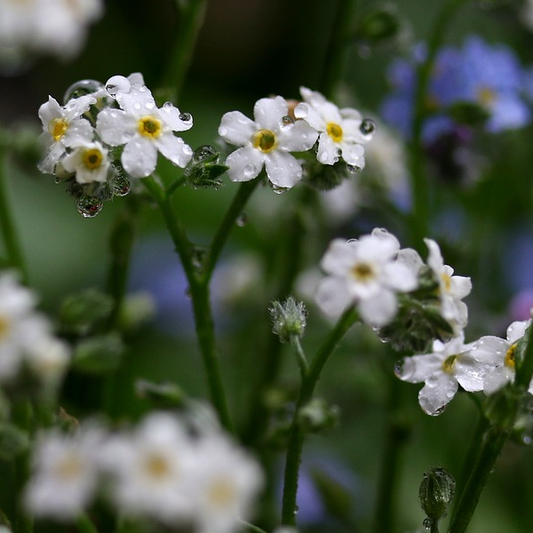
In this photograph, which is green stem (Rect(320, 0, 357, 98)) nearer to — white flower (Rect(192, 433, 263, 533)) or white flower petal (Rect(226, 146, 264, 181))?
white flower petal (Rect(226, 146, 264, 181))

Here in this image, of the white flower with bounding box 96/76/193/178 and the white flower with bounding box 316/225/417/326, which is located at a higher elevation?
the white flower with bounding box 96/76/193/178

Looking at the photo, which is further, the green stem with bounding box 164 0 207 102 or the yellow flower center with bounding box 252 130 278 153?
the green stem with bounding box 164 0 207 102

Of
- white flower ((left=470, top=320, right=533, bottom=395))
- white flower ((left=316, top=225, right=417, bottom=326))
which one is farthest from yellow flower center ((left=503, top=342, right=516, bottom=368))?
white flower ((left=316, top=225, right=417, bottom=326))

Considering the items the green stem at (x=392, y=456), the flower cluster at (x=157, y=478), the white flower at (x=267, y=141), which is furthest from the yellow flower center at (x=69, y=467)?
the green stem at (x=392, y=456)

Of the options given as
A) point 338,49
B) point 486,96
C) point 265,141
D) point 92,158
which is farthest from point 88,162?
point 486,96

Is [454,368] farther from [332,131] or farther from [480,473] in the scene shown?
[332,131]
